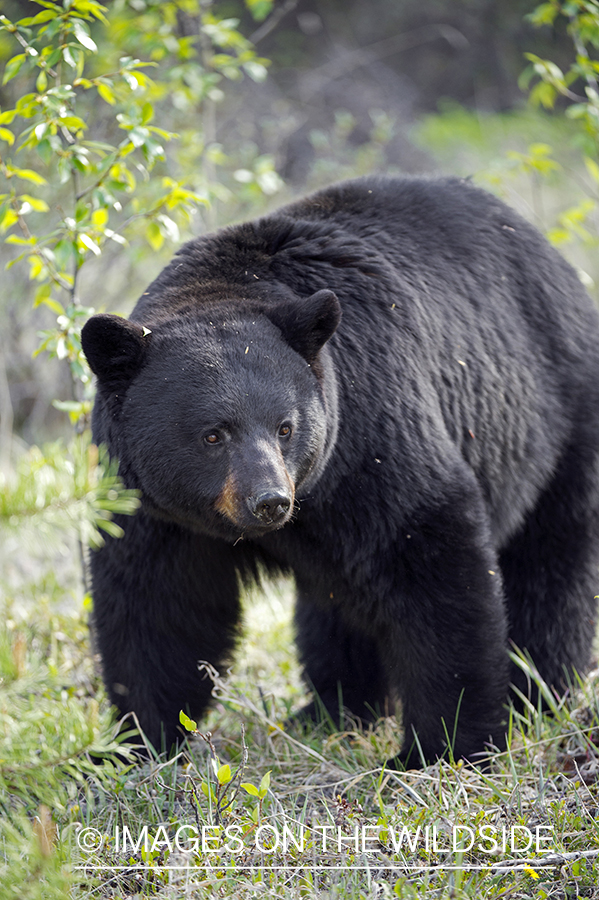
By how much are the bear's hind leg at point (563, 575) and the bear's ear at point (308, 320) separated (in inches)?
56.7

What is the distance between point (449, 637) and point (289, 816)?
0.82 metres

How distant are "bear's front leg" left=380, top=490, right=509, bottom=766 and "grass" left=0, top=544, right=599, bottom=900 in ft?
0.51

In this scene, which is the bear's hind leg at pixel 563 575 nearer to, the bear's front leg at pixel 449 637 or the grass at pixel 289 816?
the grass at pixel 289 816

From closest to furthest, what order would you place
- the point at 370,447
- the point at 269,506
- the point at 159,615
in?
the point at 269,506 < the point at 370,447 < the point at 159,615

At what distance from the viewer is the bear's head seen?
8.63 ft

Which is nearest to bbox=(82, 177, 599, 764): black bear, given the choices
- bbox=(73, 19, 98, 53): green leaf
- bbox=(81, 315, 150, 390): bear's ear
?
bbox=(81, 315, 150, 390): bear's ear

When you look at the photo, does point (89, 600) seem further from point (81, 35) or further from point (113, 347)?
point (81, 35)

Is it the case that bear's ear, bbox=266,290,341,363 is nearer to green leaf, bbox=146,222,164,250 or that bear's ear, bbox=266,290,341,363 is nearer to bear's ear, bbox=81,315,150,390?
bear's ear, bbox=81,315,150,390

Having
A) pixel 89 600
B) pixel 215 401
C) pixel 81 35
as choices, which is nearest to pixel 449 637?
pixel 215 401

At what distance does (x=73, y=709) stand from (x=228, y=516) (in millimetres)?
930

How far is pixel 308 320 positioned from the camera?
272 centimetres

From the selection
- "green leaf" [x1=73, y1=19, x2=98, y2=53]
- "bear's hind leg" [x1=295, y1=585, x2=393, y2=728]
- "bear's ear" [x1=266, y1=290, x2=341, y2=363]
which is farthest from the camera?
"bear's hind leg" [x1=295, y1=585, x2=393, y2=728]

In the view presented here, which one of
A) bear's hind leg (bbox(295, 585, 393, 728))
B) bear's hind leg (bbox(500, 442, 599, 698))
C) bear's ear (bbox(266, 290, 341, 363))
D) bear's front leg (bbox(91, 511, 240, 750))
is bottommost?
bear's hind leg (bbox(295, 585, 393, 728))

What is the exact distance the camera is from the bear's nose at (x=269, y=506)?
2.41 metres
